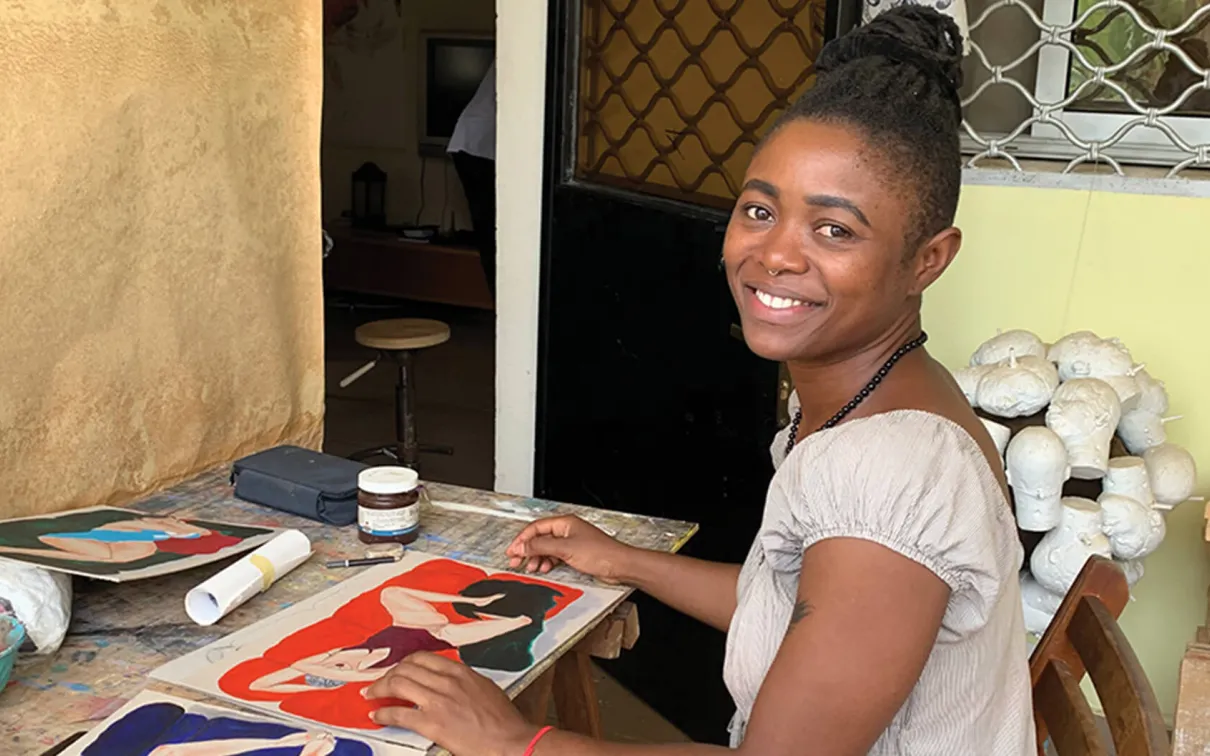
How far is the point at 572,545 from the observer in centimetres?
160

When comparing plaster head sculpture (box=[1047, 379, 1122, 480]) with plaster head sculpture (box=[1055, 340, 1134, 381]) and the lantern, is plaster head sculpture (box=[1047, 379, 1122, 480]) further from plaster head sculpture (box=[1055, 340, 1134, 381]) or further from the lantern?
the lantern

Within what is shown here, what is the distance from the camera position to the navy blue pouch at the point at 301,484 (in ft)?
5.63

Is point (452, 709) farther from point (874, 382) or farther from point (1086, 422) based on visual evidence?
point (1086, 422)

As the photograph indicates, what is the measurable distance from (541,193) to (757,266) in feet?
6.37

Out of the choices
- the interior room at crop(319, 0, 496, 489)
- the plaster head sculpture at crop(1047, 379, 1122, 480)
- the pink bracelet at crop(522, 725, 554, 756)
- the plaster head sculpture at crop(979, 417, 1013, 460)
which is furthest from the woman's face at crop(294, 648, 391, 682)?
the interior room at crop(319, 0, 496, 489)

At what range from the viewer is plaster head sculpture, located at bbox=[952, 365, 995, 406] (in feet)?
6.66

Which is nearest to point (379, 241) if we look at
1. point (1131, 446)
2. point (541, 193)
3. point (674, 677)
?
point (541, 193)

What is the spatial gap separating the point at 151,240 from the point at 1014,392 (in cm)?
142

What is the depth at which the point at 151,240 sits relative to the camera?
1771mm

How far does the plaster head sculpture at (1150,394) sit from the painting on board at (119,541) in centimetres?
152

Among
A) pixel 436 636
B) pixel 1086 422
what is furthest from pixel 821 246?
pixel 1086 422

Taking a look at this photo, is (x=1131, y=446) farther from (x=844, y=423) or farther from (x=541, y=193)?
(x=541, y=193)

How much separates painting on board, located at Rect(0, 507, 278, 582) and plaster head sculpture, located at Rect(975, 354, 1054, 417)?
3.92 ft

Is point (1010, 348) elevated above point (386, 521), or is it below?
above
